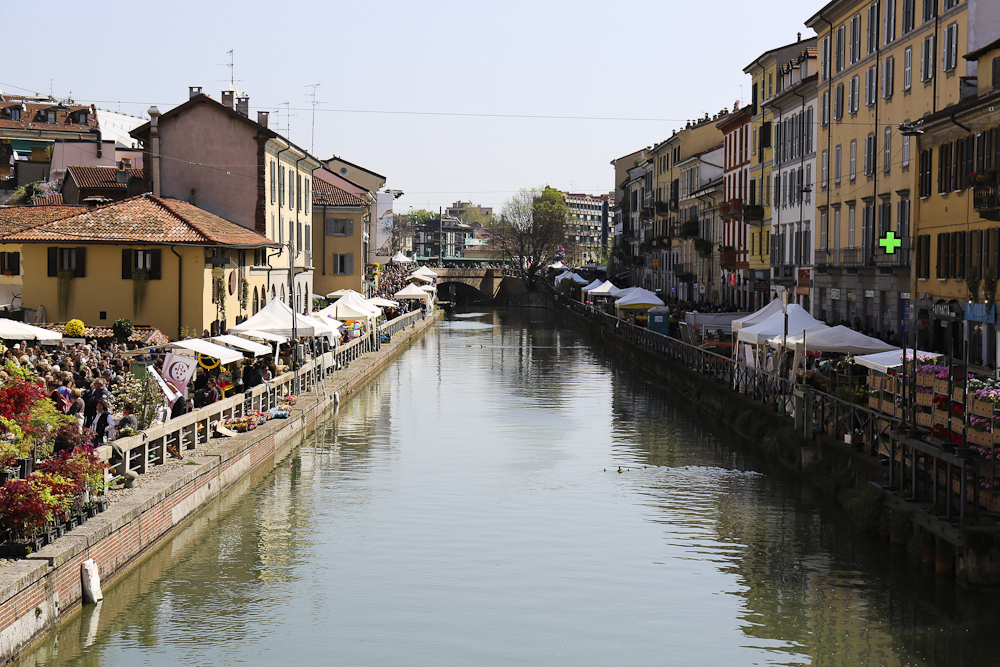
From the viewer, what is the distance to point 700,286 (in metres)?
79.9

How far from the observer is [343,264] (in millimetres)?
65938

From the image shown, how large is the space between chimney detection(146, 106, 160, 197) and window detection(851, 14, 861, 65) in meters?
26.3

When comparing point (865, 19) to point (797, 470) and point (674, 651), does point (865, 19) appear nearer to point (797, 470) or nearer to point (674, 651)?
point (797, 470)

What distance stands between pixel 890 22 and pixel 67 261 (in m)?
27.9

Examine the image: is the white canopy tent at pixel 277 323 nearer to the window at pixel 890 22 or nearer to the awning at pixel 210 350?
the awning at pixel 210 350

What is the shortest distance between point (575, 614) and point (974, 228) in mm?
18937

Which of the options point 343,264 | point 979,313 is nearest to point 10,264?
point 343,264

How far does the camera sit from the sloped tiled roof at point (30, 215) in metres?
38.8

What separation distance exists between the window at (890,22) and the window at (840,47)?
17.6 feet

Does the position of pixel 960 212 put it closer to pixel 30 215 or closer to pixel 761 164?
pixel 30 215

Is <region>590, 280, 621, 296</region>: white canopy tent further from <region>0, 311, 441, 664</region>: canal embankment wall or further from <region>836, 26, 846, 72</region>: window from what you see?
<region>0, 311, 441, 664</region>: canal embankment wall

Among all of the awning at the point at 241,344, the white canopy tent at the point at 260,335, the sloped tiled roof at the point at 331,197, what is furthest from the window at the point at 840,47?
the awning at the point at 241,344

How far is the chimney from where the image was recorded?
44844 millimetres

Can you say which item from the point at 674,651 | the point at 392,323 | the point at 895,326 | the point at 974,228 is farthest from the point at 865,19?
the point at 674,651
